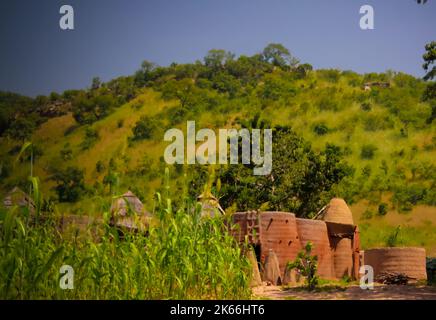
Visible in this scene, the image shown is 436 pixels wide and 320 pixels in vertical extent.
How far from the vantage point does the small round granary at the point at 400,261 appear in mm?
19562

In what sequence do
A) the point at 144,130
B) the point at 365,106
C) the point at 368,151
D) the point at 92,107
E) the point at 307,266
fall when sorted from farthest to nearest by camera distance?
the point at 92,107 → the point at 365,106 → the point at 144,130 → the point at 368,151 → the point at 307,266

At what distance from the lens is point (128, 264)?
759 cm

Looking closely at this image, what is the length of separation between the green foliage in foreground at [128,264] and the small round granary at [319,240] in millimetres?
10215

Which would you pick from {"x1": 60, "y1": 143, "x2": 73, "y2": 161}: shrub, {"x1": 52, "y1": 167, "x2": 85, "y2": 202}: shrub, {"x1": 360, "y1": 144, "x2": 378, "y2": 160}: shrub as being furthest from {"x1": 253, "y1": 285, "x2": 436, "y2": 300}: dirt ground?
{"x1": 60, "y1": 143, "x2": 73, "y2": 161}: shrub

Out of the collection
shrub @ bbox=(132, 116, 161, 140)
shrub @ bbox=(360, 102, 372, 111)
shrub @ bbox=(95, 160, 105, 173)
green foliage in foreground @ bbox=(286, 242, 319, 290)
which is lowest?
green foliage in foreground @ bbox=(286, 242, 319, 290)

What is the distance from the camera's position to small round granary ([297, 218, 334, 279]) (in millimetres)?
18781

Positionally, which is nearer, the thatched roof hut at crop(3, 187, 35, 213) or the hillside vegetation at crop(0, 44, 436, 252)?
the thatched roof hut at crop(3, 187, 35, 213)

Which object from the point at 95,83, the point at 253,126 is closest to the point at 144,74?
the point at 95,83

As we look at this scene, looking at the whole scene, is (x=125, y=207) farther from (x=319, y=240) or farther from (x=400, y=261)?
(x=400, y=261)

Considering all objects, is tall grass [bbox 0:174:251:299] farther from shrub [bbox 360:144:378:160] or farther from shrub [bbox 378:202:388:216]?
shrub [bbox 360:144:378:160]

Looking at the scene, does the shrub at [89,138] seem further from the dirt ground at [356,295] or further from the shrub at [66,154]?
the dirt ground at [356,295]

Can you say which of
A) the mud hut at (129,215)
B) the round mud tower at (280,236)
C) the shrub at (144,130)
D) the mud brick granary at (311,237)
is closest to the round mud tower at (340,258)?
the mud brick granary at (311,237)

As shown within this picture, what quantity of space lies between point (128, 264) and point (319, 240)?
40.1 ft
